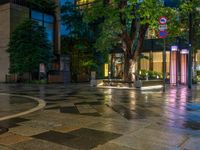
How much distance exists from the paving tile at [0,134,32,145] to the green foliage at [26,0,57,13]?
3128cm

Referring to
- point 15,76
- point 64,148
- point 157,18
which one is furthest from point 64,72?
point 64,148

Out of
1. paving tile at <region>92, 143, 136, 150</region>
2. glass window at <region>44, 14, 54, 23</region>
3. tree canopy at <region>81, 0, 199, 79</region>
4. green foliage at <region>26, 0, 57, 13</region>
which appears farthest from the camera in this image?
glass window at <region>44, 14, 54, 23</region>

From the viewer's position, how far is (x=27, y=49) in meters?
29.7

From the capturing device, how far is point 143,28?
2208 cm

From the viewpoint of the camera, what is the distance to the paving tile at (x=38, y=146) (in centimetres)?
521

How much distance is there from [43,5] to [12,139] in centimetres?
3299

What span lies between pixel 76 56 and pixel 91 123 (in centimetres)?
2854

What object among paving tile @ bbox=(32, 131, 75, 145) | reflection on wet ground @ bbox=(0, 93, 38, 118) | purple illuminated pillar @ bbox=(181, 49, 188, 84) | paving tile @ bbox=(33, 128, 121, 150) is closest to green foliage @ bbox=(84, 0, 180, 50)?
purple illuminated pillar @ bbox=(181, 49, 188, 84)

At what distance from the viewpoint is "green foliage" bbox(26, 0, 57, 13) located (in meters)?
34.9

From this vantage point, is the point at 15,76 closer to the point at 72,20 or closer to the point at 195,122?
the point at 72,20

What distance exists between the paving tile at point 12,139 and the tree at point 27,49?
940 inches

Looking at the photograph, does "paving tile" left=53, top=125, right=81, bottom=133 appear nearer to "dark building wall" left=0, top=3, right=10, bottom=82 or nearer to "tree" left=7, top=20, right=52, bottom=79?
"tree" left=7, top=20, right=52, bottom=79

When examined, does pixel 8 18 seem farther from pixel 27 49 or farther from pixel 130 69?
pixel 130 69

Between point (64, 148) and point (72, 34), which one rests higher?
point (72, 34)
